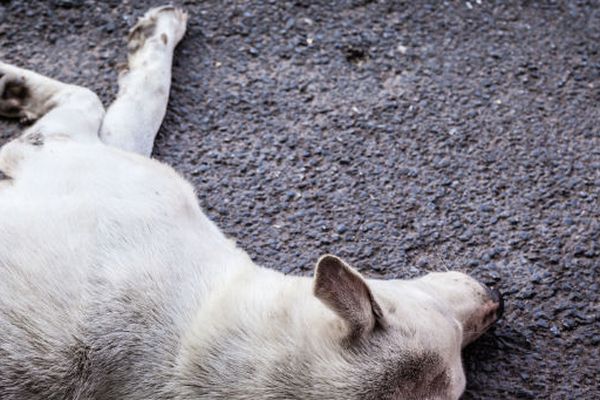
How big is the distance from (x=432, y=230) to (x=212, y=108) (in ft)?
4.64

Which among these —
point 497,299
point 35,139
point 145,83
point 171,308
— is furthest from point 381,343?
point 145,83

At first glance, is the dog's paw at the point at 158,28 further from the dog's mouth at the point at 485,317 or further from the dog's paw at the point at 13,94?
the dog's mouth at the point at 485,317

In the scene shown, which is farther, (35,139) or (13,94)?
(13,94)

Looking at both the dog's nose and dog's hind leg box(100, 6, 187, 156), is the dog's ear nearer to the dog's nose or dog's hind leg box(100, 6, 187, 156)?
Result: the dog's nose

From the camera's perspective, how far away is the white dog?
304 cm

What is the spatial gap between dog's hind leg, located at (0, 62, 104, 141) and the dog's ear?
166 centimetres

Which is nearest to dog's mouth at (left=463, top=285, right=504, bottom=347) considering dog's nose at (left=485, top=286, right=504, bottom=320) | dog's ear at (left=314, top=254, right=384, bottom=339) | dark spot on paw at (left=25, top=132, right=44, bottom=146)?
dog's nose at (left=485, top=286, right=504, bottom=320)

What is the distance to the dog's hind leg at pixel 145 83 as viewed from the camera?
14.3ft

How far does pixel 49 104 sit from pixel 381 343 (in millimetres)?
2279

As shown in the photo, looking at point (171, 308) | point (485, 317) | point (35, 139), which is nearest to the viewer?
point (171, 308)

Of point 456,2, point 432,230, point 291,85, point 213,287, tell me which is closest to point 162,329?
point 213,287

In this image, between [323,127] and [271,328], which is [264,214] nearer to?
[323,127]

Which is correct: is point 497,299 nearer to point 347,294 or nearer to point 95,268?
point 347,294

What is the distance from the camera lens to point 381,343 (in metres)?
3.05
